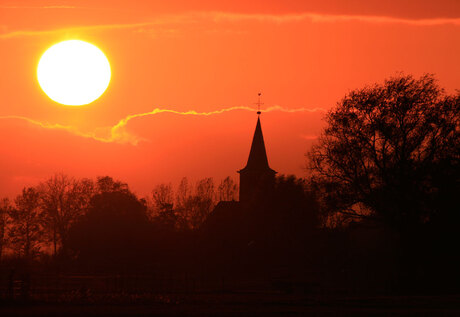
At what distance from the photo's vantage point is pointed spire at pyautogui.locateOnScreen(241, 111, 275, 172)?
117750 millimetres

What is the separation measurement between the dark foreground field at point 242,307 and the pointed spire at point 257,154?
7307 centimetres

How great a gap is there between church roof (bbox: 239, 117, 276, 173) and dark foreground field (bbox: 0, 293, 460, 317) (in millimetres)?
73064

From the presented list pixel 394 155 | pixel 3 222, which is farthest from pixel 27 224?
pixel 394 155

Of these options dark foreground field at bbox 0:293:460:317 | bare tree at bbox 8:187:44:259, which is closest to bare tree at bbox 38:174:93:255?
bare tree at bbox 8:187:44:259

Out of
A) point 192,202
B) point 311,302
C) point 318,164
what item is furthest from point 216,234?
point 192,202

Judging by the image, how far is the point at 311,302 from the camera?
40594mm

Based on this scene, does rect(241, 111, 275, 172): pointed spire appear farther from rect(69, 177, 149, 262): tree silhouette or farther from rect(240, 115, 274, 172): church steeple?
rect(69, 177, 149, 262): tree silhouette

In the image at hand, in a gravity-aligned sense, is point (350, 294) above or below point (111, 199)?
below

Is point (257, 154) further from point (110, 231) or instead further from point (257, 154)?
point (110, 231)

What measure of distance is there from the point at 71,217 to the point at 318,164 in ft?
195

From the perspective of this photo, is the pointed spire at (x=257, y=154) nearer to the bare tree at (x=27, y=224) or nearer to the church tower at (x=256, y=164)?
the church tower at (x=256, y=164)

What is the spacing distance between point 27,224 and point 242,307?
79.9 metres

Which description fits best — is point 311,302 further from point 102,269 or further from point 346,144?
point 102,269

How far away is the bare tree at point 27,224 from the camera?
109463 millimetres
